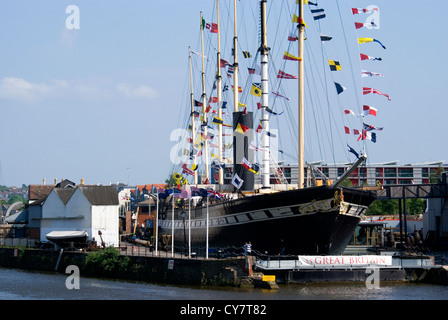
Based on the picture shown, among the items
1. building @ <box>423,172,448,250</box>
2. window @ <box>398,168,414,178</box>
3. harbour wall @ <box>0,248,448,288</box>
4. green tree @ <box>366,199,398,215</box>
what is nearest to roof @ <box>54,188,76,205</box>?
harbour wall @ <box>0,248,448,288</box>

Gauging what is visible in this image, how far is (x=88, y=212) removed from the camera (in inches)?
2247

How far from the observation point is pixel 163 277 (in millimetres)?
42000

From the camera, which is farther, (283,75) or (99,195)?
(99,195)

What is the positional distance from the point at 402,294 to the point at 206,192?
61.5 feet

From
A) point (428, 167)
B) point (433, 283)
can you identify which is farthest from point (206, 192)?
Answer: point (428, 167)

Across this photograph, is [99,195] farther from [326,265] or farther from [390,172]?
[390,172]

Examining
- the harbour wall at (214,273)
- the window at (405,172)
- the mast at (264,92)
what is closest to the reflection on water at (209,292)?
the harbour wall at (214,273)

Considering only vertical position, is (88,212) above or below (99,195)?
below

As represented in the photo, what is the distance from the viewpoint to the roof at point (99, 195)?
57359 mm

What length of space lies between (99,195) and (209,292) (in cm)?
2398

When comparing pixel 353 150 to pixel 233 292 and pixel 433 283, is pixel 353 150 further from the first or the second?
pixel 233 292

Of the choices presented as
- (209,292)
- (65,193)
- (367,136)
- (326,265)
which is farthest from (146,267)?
(65,193)

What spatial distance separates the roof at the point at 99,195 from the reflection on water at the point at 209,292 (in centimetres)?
1463

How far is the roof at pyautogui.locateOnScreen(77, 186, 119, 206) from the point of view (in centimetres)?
5736
